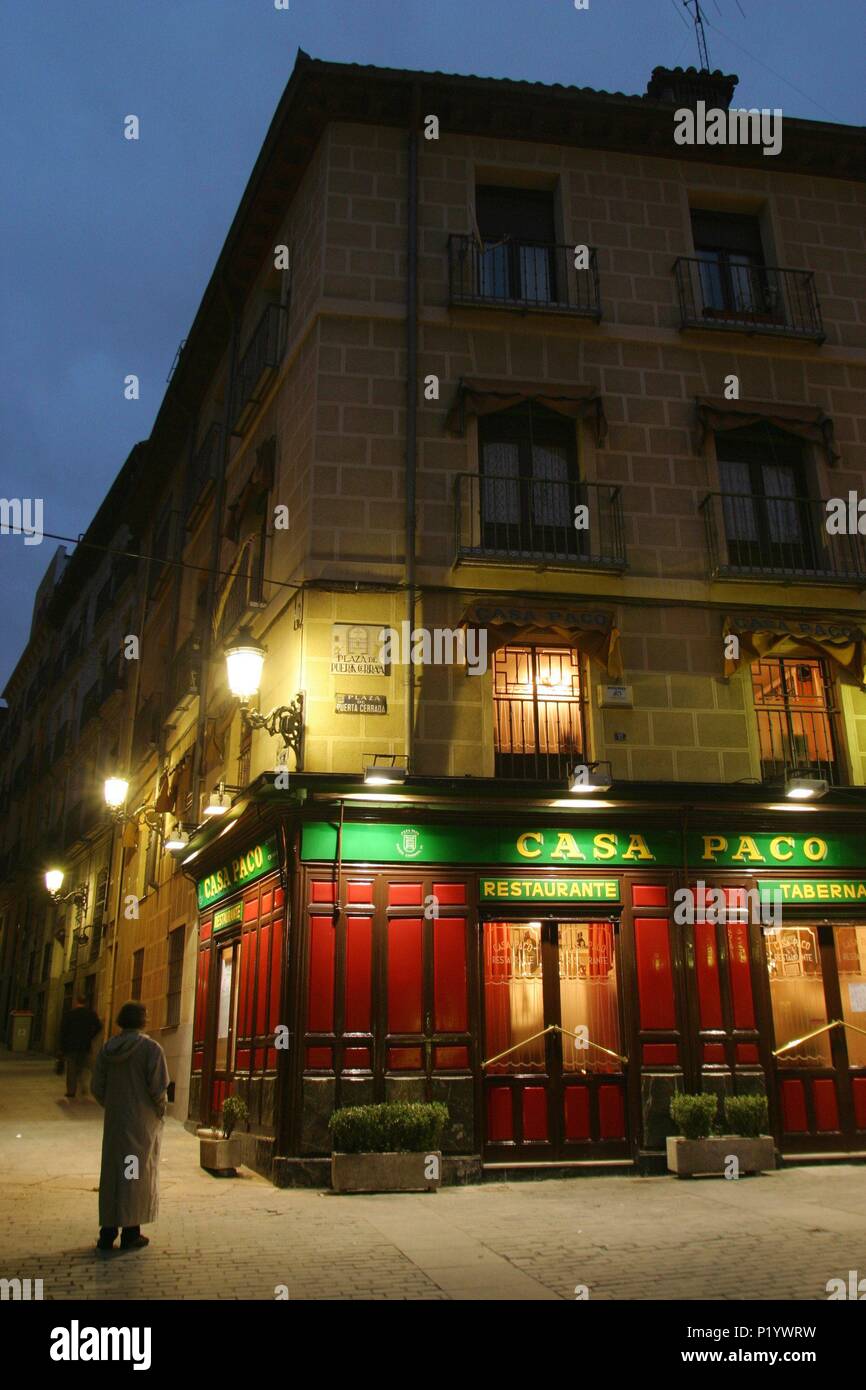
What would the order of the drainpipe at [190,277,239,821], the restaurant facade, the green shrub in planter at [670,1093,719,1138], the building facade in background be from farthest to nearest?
the drainpipe at [190,277,239,821] → the building facade in background → the restaurant facade → the green shrub in planter at [670,1093,719,1138]

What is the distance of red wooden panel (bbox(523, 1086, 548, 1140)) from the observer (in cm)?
1176

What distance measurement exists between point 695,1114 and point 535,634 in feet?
18.7

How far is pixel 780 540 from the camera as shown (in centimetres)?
1437

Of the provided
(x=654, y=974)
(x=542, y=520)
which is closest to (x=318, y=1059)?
(x=654, y=974)

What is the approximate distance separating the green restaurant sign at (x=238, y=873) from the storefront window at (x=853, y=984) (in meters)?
6.85

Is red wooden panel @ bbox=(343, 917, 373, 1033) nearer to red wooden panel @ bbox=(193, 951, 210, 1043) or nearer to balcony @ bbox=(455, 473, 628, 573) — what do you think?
balcony @ bbox=(455, 473, 628, 573)

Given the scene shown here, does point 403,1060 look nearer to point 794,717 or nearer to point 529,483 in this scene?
point 794,717

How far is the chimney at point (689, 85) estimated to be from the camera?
16.5 metres

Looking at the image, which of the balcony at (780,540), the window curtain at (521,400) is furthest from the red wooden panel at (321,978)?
the balcony at (780,540)

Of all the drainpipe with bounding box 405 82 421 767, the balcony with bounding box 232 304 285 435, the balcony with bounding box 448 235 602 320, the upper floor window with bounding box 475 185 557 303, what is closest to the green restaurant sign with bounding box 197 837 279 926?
the drainpipe with bounding box 405 82 421 767

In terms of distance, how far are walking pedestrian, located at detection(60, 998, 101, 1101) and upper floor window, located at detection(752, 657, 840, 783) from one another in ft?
39.3

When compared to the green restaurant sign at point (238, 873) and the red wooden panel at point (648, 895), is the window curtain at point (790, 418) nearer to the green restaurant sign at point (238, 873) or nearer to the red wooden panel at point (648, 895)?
the red wooden panel at point (648, 895)

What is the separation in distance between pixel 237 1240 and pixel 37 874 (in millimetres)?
28473
